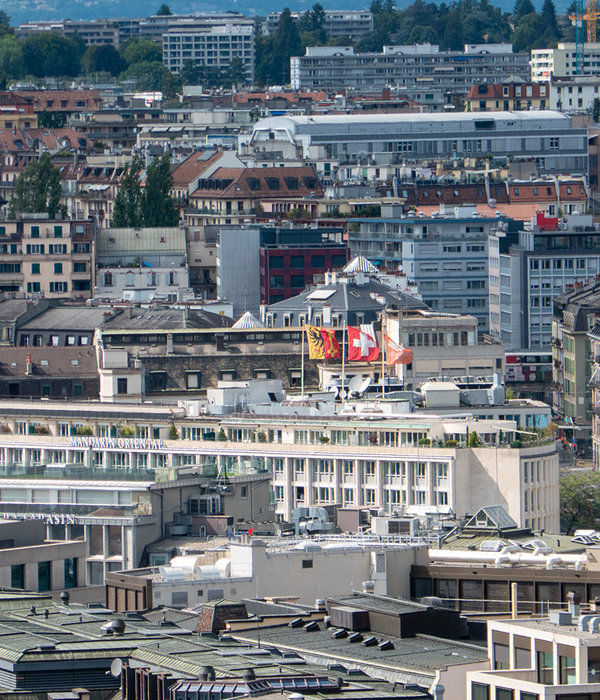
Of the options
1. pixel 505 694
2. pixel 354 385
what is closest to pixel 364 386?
pixel 354 385

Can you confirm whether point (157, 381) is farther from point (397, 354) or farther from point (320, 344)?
point (397, 354)

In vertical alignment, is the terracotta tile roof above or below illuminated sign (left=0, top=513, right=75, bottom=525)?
above

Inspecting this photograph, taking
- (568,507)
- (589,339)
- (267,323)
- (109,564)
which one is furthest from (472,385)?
(109,564)

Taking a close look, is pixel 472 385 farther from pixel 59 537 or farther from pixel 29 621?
pixel 29 621

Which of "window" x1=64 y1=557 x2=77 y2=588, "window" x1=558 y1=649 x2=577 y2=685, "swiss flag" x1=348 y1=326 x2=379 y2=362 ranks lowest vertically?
"window" x1=64 y1=557 x2=77 y2=588

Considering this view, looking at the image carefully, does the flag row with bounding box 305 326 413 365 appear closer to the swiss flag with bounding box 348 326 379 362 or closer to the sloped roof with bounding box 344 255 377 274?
the swiss flag with bounding box 348 326 379 362

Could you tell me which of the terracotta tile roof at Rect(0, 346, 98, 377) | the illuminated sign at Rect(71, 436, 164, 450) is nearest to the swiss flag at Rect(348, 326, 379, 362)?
the terracotta tile roof at Rect(0, 346, 98, 377)
